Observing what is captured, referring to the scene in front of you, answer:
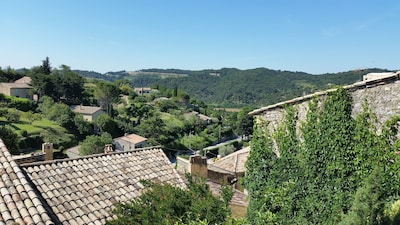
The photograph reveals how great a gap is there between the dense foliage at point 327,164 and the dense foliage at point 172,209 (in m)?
1.14

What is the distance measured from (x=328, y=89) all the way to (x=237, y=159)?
31.1 ft

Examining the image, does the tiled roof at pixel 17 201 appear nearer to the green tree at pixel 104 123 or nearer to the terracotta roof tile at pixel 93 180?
the terracotta roof tile at pixel 93 180

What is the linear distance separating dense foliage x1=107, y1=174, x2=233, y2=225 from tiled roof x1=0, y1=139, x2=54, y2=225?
1.52 metres

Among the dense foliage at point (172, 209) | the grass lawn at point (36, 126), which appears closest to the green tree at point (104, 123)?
the grass lawn at point (36, 126)

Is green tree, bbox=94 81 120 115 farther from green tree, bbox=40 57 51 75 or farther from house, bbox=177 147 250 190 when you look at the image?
house, bbox=177 147 250 190

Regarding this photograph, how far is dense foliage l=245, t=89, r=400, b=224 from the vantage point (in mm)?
7832

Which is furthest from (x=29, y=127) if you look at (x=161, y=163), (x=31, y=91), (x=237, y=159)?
(x=161, y=163)

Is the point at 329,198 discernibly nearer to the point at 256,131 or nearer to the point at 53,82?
the point at 256,131

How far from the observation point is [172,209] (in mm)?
6641

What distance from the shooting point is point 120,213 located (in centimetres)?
687

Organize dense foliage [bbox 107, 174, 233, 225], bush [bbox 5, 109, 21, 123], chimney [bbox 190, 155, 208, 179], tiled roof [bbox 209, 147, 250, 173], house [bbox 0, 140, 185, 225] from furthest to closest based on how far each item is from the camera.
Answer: bush [bbox 5, 109, 21, 123] < tiled roof [bbox 209, 147, 250, 173] < chimney [bbox 190, 155, 208, 179] < dense foliage [bbox 107, 174, 233, 225] < house [bbox 0, 140, 185, 225]

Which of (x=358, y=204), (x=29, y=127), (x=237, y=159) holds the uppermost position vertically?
(x=358, y=204)

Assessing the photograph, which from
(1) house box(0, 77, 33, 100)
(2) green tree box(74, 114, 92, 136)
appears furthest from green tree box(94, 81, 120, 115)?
(2) green tree box(74, 114, 92, 136)

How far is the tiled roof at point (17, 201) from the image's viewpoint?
5.32 meters
